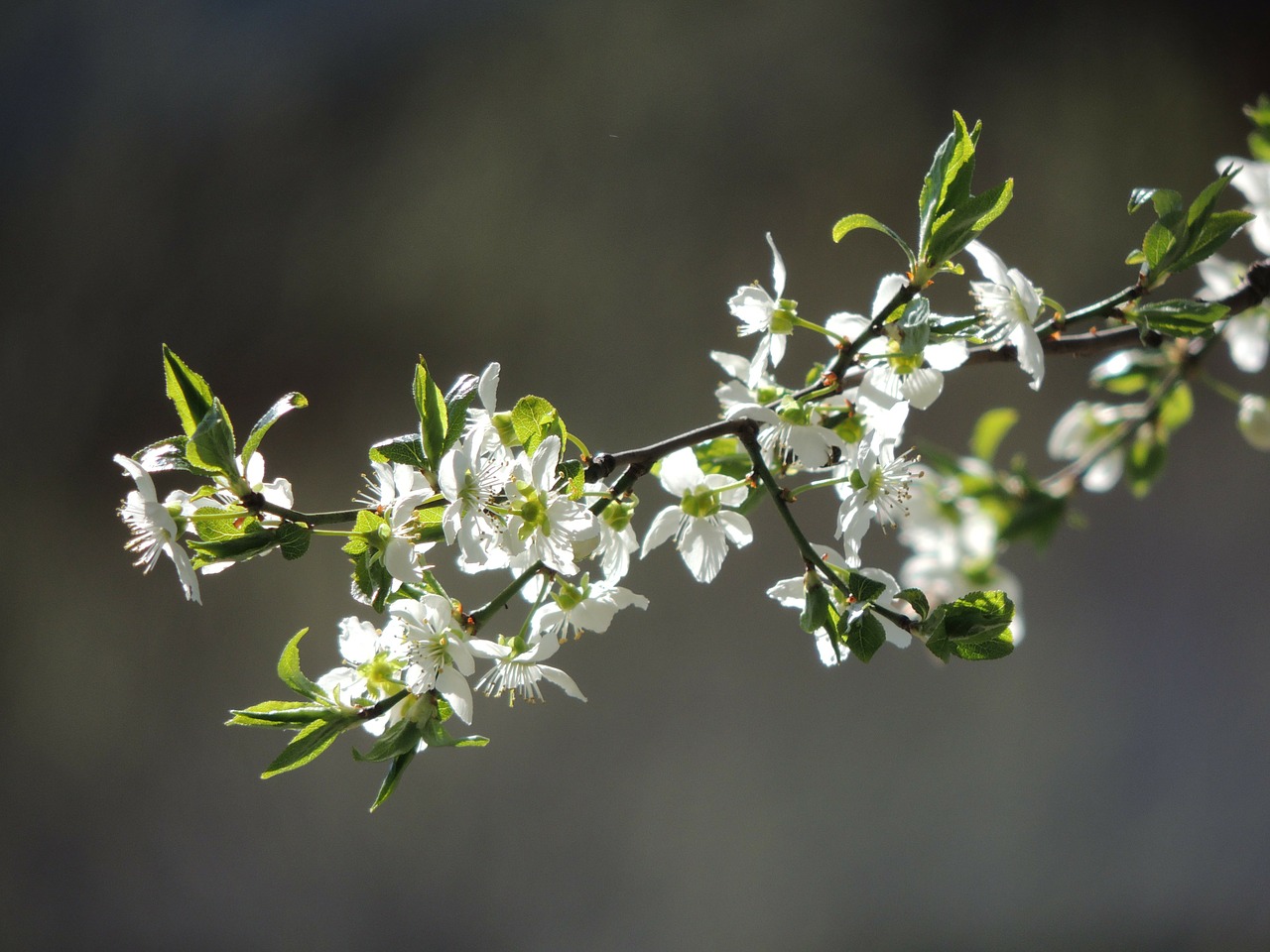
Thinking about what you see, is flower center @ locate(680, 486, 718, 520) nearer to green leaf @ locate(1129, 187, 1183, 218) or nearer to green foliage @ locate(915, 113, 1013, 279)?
green foliage @ locate(915, 113, 1013, 279)

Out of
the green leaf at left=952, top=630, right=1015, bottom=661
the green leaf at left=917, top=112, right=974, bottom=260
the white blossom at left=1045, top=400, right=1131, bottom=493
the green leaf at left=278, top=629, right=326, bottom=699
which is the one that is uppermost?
the white blossom at left=1045, top=400, right=1131, bottom=493

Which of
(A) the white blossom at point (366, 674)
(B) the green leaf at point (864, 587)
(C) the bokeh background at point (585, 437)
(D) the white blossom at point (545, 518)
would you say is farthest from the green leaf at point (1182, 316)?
(C) the bokeh background at point (585, 437)

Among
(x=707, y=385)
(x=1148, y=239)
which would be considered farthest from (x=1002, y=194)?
(x=707, y=385)

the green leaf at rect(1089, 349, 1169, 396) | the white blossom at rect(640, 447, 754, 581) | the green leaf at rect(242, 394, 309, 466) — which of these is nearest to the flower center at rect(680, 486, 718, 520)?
the white blossom at rect(640, 447, 754, 581)

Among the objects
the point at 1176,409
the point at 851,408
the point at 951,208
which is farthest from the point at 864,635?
the point at 1176,409

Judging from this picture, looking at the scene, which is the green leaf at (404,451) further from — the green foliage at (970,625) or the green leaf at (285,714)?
the green foliage at (970,625)

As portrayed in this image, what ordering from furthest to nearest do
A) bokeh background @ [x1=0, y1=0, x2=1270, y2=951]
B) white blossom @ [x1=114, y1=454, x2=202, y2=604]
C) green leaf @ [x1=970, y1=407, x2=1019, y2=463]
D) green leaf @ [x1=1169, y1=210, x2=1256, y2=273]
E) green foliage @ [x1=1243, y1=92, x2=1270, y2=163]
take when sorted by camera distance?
bokeh background @ [x1=0, y1=0, x2=1270, y2=951]
green leaf @ [x1=970, y1=407, x2=1019, y2=463]
green foliage @ [x1=1243, y1=92, x2=1270, y2=163]
green leaf @ [x1=1169, y1=210, x2=1256, y2=273]
white blossom @ [x1=114, y1=454, x2=202, y2=604]

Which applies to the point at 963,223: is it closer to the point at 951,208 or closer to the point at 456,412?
the point at 951,208
